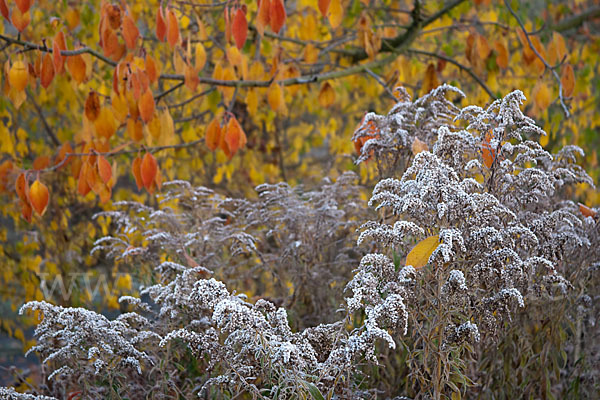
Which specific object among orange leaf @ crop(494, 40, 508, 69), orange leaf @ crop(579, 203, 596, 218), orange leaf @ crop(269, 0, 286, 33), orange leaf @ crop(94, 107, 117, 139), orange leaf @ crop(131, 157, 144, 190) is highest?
orange leaf @ crop(269, 0, 286, 33)

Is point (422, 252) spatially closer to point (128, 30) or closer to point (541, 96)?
point (128, 30)

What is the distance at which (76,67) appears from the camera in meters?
2.87

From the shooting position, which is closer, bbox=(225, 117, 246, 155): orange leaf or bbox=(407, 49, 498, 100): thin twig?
bbox=(225, 117, 246, 155): orange leaf

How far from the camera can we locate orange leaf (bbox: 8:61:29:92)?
8.75 ft

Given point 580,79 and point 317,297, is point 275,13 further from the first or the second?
point 580,79

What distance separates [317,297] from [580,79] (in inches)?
116

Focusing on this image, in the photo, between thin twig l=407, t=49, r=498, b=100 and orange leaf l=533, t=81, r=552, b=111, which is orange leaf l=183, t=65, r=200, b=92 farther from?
orange leaf l=533, t=81, r=552, b=111

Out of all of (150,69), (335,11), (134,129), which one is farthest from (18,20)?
(335,11)

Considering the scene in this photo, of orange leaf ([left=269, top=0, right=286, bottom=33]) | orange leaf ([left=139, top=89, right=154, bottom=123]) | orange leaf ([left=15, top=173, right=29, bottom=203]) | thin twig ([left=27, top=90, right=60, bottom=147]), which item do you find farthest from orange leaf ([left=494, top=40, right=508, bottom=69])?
thin twig ([left=27, top=90, right=60, bottom=147])

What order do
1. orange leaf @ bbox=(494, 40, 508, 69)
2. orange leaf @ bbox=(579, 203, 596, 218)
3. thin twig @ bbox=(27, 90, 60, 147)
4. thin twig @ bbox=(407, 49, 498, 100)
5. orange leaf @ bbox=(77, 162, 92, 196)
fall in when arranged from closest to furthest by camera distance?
orange leaf @ bbox=(579, 203, 596, 218) → orange leaf @ bbox=(77, 162, 92, 196) → orange leaf @ bbox=(494, 40, 508, 69) → thin twig @ bbox=(407, 49, 498, 100) → thin twig @ bbox=(27, 90, 60, 147)

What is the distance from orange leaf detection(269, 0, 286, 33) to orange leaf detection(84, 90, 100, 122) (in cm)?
83

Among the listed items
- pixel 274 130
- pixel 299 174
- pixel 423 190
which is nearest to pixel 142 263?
pixel 423 190

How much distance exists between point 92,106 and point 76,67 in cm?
25

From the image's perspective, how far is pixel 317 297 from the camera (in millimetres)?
2668
